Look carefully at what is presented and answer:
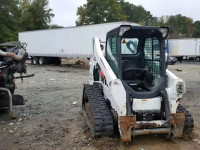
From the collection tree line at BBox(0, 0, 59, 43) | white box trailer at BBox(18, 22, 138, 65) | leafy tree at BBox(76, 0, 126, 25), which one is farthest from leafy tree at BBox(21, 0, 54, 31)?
white box trailer at BBox(18, 22, 138, 65)

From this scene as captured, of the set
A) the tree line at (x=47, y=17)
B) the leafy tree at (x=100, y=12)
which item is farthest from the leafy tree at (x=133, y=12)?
the leafy tree at (x=100, y=12)

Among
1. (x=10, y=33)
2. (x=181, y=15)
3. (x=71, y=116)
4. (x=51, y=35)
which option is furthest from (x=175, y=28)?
(x=71, y=116)

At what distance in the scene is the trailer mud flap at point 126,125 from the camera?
4.89 m

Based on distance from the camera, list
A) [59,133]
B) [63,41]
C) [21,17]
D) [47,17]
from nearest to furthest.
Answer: [59,133] → [63,41] → [21,17] → [47,17]

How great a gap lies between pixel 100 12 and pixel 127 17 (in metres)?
29.6

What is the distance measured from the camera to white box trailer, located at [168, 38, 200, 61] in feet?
122

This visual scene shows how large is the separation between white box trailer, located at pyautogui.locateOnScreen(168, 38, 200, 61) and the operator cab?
108 feet

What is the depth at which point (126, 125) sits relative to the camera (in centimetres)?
491

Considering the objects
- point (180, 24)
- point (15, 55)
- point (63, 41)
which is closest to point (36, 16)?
point (63, 41)

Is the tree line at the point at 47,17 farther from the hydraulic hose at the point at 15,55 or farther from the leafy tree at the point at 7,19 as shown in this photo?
the hydraulic hose at the point at 15,55

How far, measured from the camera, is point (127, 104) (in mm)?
5066

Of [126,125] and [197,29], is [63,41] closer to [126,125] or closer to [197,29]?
[126,125]

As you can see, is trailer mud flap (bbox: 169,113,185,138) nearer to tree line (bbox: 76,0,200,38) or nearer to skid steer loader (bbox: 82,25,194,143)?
skid steer loader (bbox: 82,25,194,143)

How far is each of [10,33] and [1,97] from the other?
3624cm
